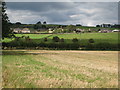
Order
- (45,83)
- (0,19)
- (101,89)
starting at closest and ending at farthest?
(101,89) < (45,83) < (0,19)

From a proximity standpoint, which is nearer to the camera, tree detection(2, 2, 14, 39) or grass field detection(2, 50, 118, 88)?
grass field detection(2, 50, 118, 88)

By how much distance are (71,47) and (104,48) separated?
48.7 ft

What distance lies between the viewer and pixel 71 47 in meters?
89.0

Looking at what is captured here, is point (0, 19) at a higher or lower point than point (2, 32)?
higher

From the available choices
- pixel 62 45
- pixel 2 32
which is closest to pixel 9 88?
pixel 2 32

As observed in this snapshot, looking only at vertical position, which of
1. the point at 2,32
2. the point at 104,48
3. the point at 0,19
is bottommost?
the point at 104,48

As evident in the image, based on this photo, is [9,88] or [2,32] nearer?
[9,88]

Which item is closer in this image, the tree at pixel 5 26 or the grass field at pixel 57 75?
the grass field at pixel 57 75

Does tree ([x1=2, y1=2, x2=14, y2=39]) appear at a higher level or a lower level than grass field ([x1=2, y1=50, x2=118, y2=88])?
higher

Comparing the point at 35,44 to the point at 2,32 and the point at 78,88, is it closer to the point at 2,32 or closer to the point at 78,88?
the point at 2,32

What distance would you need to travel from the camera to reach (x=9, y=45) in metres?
89.0

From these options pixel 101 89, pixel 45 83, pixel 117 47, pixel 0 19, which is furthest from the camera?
pixel 117 47

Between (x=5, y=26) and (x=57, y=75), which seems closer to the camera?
(x=57, y=75)

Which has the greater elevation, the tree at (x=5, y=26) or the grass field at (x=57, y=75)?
the tree at (x=5, y=26)
